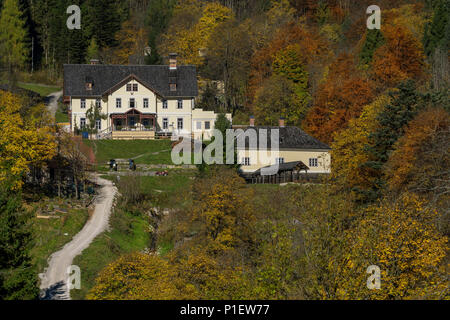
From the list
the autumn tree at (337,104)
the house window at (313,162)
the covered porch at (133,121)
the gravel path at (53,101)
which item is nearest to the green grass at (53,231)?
the house window at (313,162)

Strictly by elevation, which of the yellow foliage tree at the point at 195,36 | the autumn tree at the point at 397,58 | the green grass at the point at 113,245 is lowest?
the green grass at the point at 113,245

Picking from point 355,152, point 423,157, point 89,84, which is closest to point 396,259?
point 423,157

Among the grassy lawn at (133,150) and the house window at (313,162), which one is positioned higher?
the grassy lawn at (133,150)

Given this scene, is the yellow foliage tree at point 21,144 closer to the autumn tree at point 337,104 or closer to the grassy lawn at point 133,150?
the grassy lawn at point 133,150

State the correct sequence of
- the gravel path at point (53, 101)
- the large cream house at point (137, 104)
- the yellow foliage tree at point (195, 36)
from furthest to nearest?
the yellow foliage tree at point (195, 36) < the gravel path at point (53, 101) < the large cream house at point (137, 104)

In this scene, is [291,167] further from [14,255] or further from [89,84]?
[14,255]
